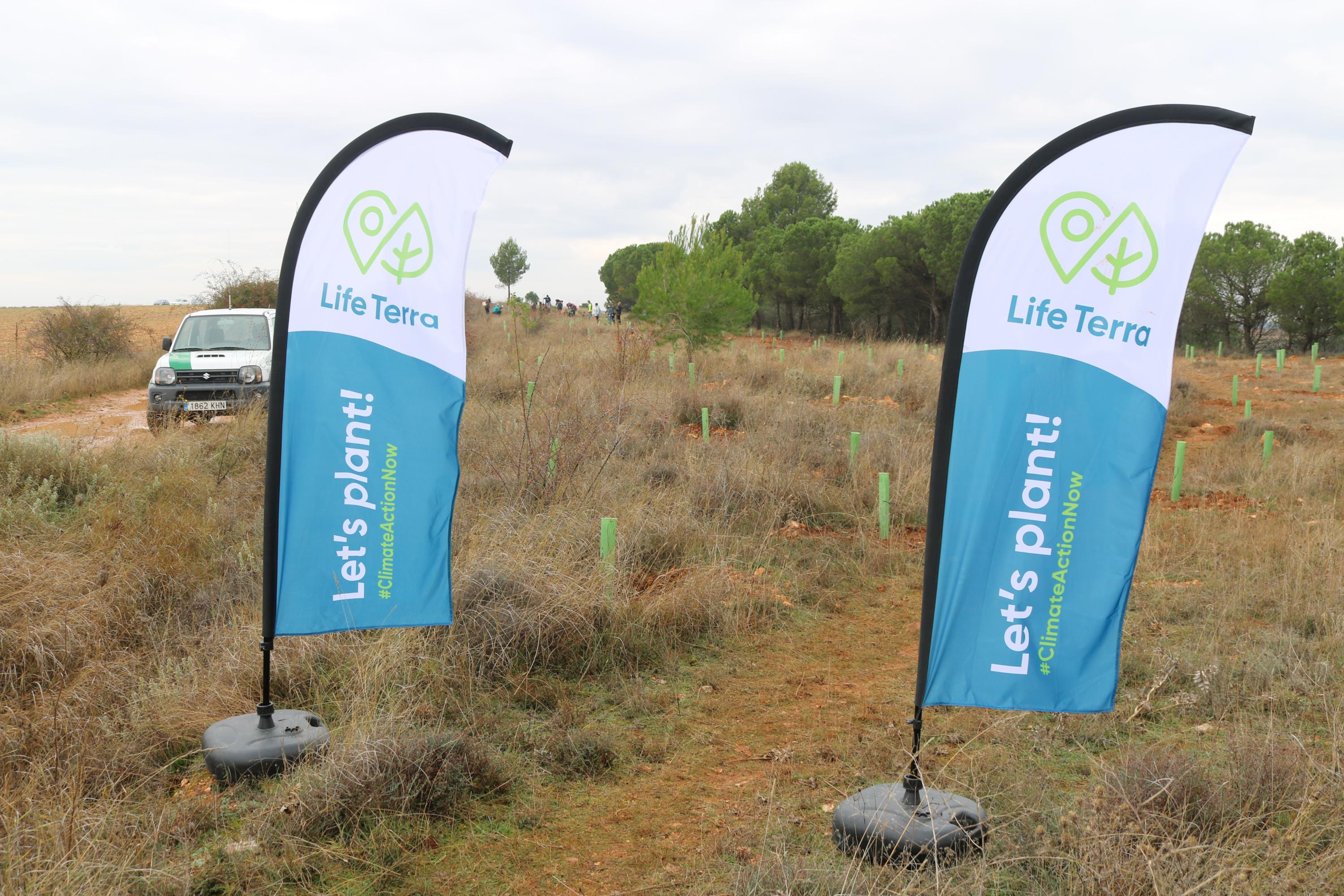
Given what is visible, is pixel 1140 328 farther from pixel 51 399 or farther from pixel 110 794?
pixel 51 399

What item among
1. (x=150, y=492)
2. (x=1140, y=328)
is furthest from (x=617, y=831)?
(x=150, y=492)

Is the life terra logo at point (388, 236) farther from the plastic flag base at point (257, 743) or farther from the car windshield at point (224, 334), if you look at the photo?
the car windshield at point (224, 334)

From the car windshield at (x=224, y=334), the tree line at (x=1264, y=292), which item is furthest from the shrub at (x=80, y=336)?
the tree line at (x=1264, y=292)

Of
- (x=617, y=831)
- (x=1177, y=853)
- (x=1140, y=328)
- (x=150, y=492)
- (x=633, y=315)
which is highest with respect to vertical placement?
(x=633, y=315)

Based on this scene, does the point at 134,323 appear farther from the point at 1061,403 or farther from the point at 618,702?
the point at 1061,403

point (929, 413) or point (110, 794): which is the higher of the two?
point (929, 413)

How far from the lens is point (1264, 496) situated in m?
9.62

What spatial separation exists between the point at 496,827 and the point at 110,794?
1548mm

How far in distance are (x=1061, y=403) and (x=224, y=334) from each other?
12571 mm

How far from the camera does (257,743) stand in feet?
11.8

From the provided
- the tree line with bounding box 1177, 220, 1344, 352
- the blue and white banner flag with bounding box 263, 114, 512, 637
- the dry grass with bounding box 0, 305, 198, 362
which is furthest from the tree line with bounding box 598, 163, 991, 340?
the blue and white banner flag with bounding box 263, 114, 512, 637

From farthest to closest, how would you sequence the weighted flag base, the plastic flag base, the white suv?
the white suv → the plastic flag base → the weighted flag base

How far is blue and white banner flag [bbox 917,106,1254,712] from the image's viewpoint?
277 cm

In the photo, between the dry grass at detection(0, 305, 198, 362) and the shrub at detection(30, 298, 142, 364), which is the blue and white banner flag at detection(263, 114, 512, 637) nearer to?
the dry grass at detection(0, 305, 198, 362)
